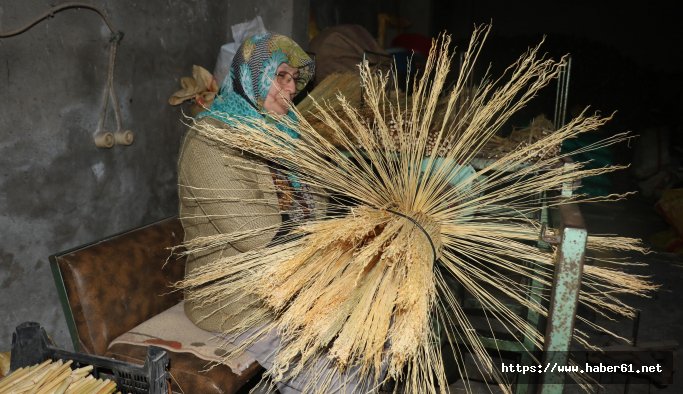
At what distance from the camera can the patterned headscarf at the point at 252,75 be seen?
178cm

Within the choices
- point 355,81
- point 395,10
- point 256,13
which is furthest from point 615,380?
point 395,10

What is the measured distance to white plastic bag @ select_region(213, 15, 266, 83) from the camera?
289cm

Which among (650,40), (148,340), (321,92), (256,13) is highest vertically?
(650,40)

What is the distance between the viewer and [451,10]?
819 cm

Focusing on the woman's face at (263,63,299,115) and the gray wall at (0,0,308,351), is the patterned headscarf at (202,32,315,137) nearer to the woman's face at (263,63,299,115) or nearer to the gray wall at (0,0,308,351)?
the woman's face at (263,63,299,115)

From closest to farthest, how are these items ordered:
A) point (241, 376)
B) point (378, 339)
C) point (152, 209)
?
point (378, 339) → point (241, 376) → point (152, 209)

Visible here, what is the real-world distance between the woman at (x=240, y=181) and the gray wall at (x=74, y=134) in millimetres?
718

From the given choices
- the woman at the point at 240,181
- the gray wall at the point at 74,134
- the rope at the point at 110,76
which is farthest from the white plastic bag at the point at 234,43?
the woman at the point at 240,181

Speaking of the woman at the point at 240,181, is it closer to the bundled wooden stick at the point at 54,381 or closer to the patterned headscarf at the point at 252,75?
the patterned headscarf at the point at 252,75

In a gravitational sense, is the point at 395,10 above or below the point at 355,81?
above

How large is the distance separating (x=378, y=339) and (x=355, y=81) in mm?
1756

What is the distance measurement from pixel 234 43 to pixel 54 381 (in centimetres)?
207

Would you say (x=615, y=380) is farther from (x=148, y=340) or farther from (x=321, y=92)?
(x=148, y=340)

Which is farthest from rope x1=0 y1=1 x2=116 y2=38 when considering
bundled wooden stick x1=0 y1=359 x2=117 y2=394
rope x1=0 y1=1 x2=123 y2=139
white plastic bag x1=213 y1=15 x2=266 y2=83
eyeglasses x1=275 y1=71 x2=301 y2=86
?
bundled wooden stick x1=0 y1=359 x2=117 y2=394
